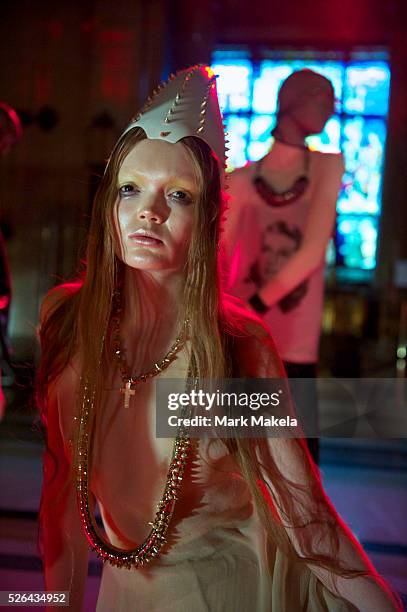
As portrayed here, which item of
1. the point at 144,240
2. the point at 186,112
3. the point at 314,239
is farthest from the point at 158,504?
the point at 314,239

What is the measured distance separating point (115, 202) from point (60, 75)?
511 centimetres

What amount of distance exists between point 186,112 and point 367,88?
17.3 ft

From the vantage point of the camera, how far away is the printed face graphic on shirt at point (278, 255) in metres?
1.50

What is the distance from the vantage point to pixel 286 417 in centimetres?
95

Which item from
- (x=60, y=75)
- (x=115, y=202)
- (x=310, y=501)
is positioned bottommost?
(x=310, y=501)

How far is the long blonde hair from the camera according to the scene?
0.88m

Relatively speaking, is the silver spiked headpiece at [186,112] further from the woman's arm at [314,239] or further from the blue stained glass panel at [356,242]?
the blue stained glass panel at [356,242]

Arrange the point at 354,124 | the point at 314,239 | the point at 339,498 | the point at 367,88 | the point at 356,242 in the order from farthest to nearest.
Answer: the point at 356,242
the point at 354,124
the point at 367,88
the point at 314,239
the point at 339,498

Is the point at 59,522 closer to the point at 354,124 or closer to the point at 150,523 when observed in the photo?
the point at 150,523

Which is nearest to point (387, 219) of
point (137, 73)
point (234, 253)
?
point (137, 73)

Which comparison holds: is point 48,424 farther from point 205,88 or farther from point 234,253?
point 234,253

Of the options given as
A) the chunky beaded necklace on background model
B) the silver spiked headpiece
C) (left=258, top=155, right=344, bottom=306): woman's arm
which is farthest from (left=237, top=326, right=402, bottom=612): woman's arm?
(left=258, top=155, right=344, bottom=306): woman's arm

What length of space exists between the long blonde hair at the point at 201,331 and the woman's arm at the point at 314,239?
559mm

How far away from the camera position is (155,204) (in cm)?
86
